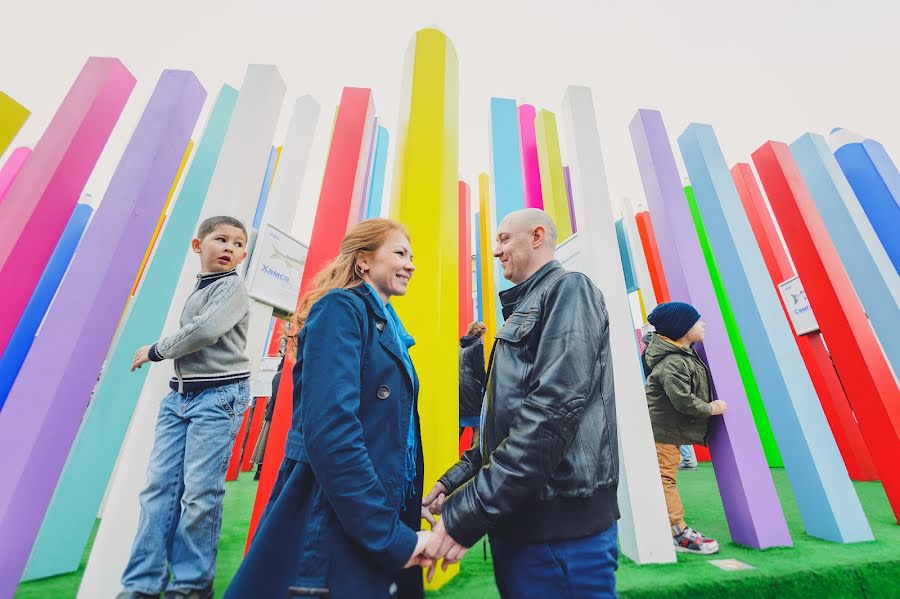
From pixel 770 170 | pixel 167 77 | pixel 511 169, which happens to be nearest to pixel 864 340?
pixel 770 170

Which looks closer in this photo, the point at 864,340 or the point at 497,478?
the point at 497,478

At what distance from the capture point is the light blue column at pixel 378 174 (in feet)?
13.5

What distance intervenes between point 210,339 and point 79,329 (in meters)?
1.00

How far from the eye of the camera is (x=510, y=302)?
1455mm

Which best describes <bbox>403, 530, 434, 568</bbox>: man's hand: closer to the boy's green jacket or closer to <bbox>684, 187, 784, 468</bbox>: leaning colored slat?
the boy's green jacket

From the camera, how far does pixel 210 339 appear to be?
5.86 feet

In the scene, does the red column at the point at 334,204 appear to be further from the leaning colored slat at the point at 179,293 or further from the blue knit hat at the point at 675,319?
the blue knit hat at the point at 675,319

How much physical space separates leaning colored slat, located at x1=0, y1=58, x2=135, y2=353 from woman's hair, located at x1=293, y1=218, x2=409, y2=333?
2099mm

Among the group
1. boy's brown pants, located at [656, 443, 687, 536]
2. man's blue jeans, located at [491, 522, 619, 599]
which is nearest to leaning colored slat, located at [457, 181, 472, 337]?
boy's brown pants, located at [656, 443, 687, 536]

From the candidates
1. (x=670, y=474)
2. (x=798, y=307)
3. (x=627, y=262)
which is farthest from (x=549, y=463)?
(x=627, y=262)

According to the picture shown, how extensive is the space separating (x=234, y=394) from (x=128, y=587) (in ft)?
2.76

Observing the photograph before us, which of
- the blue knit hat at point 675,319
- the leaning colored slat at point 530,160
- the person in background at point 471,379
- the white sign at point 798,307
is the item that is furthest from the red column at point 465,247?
the white sign at point 798,307

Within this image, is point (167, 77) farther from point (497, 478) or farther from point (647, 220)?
point (647, 220)

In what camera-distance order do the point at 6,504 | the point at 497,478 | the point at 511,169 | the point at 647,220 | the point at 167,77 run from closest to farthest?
the point at 497,478 < the point at 6,504 < the point at 167,77 < the point at 511,169 < the point at 647,220
